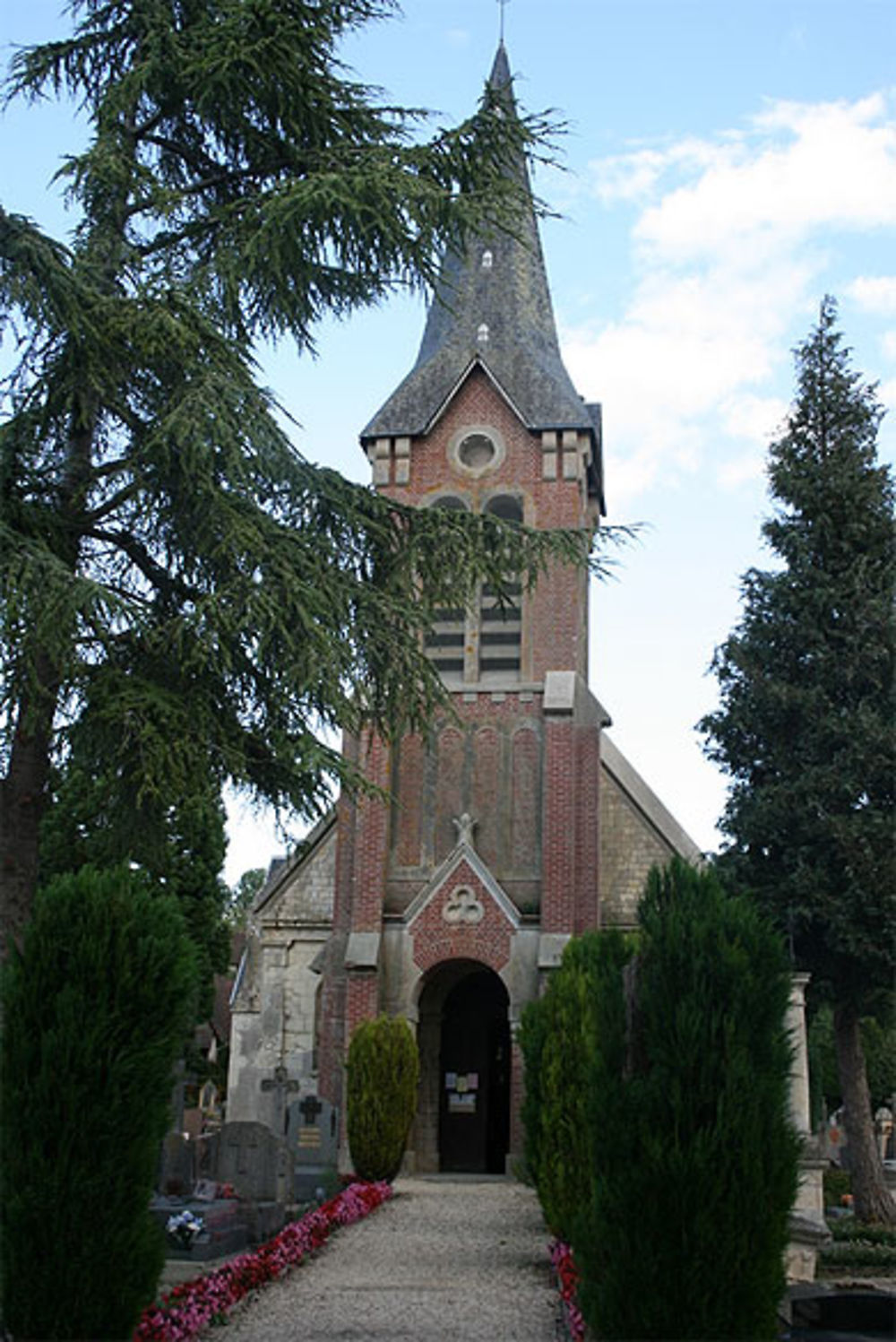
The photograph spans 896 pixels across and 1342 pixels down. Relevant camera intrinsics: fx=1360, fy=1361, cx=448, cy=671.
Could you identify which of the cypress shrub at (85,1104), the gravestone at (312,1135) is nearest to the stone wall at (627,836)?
the gravestone at (312,1135)

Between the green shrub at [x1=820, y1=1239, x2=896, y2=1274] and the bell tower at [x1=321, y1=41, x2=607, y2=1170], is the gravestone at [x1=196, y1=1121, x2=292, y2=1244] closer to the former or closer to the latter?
the green shrub at [x1=820, y1=1239, x2=896, y2=1274]

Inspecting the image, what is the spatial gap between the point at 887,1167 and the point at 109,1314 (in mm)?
27557

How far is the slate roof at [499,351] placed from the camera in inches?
965

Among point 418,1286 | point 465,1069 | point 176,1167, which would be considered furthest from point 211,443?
point 465,1069

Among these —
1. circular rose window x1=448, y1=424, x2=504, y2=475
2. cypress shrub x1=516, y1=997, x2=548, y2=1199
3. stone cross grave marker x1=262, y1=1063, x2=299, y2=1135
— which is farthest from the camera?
circular rose window x1=448, y1=424, x2=504, y2=475

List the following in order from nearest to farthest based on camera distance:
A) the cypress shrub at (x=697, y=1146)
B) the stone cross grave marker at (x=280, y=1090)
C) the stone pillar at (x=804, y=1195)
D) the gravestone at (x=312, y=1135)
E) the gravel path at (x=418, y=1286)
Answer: the cypress shrub at (x=697, y=1146), the gravel path at (x=418, y=1286), the stone pillar at (x=804, y=1195), the stone cross grave marker at (x=280, y=1090), the gravestone at (x=312, y=1135)

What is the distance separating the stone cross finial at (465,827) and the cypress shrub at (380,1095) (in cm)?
399

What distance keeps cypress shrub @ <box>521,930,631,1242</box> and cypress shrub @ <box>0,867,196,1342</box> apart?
4512mm

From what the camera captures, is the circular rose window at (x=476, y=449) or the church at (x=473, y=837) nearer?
the church at (x=473, y=837)

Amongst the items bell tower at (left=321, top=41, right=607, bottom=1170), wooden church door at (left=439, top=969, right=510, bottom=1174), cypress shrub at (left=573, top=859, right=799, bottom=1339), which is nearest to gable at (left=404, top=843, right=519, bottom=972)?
bell tower at (left=321, top=41, right=607, bottom=1170)

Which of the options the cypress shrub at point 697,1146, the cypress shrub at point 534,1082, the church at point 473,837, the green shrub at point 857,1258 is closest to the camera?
the cypress shrub at point 697,1146

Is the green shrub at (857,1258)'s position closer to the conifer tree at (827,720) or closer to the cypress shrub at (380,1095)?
the conifer tree at (827,720)

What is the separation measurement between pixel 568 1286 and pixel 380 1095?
31.0ft

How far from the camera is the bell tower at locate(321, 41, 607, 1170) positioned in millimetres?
21719
